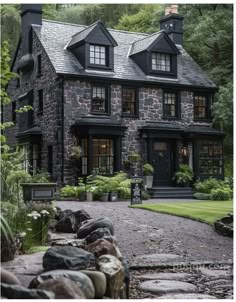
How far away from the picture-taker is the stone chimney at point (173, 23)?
25422 millimetres

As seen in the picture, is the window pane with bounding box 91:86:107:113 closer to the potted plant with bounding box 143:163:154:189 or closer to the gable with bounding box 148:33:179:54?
the potted plant with bounding box 143:163:154:189

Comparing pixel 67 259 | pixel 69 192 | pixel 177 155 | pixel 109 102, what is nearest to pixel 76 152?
pixel 69 192

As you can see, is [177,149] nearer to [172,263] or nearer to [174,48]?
[174,48]

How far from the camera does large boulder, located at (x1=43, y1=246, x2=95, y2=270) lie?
534 cm

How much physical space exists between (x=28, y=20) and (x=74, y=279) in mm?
20530

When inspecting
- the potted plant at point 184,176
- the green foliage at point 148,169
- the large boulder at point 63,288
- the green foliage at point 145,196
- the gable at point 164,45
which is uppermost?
the gable at point 164,45

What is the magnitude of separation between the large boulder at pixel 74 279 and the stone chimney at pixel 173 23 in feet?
73.3

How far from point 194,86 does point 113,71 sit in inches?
169

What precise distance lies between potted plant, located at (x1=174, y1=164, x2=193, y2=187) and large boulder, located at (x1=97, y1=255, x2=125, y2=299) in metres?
16.2

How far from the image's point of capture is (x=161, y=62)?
23.3 m

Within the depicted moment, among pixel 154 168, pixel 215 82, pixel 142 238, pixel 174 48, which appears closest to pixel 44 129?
pixel 154 168

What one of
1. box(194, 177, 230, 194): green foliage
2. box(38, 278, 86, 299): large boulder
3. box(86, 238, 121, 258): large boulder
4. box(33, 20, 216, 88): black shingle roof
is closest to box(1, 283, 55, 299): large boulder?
box(38, 278, 86, 299): large boulder

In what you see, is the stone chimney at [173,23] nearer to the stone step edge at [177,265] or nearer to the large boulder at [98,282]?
the stone step edge at [177,265]

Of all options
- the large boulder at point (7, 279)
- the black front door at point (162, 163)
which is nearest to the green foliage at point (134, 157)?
the black front door at point (162, 163)
